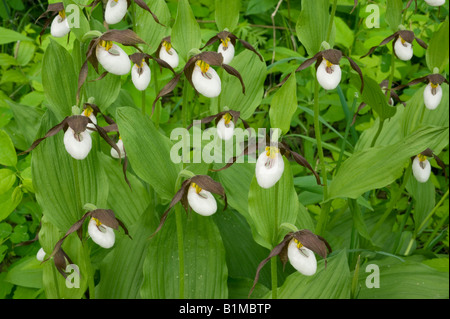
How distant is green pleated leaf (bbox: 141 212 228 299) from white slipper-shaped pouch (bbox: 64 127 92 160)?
361 mm

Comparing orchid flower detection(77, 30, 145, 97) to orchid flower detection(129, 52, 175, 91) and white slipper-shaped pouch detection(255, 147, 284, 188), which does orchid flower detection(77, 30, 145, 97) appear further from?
white slipper-shaped pouch detection(255, 147, 284, 188)

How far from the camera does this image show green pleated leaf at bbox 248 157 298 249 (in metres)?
1.24

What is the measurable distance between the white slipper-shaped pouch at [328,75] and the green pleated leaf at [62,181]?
2.19 feet

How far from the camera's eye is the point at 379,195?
8.39ft

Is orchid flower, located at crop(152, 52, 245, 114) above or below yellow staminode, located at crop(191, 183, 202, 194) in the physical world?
above

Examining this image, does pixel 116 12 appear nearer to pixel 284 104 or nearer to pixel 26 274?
pixel 284 104

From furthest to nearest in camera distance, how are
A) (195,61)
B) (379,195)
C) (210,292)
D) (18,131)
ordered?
(379,195), (18,131), (210,292), (195,61)

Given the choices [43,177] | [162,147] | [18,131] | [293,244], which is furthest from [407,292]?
[18,131]

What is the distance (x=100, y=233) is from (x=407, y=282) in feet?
3.18

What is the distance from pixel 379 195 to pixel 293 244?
1.55 metres

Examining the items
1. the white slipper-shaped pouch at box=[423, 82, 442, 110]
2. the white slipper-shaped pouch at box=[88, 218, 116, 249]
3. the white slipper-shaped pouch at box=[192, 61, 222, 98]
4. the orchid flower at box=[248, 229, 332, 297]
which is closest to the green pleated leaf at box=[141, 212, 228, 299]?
the white slipper-shaped pouch at box=[88, 218, 116, 249]

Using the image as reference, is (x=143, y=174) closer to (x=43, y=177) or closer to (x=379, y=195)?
(x=43, y=177)

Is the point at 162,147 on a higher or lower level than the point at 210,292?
higher

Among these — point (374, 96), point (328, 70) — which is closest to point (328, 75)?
point (328, 70)
